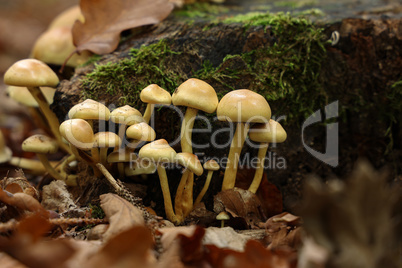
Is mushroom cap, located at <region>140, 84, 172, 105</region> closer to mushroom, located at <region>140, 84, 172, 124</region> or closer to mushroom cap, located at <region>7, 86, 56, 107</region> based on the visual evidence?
mushroom, located at <region>140, 84, 172, 124</region>

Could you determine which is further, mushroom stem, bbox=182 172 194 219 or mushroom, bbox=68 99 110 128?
mushroom stem, bbox=182 172 194 219

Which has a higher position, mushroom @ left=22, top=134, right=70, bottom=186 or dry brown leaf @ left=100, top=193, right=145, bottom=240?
mushroom @ left=22, top=134, right=70, bottom=186

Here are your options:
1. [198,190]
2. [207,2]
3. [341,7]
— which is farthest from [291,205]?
[207,2]

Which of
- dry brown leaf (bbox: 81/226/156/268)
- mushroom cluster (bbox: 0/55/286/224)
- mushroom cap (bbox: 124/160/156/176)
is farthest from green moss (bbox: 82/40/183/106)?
dry brown leaf (bbox: 81/226/156/268)

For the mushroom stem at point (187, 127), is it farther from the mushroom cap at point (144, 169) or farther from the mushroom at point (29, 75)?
the mushroom at point (29, 75)

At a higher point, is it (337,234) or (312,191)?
(312,191)

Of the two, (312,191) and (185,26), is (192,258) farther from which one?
(185,26)

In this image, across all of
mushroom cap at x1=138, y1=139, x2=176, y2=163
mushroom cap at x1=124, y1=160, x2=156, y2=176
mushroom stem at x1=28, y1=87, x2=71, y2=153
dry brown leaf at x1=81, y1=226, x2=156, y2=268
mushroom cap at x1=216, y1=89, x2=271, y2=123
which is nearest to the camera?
dry brown leaf at x1=81, y1=226, x2=156, y2=268
